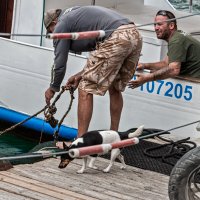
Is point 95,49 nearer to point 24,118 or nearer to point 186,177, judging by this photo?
point 186,177

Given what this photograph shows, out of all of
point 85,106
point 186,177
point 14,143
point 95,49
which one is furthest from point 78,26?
point 14,143

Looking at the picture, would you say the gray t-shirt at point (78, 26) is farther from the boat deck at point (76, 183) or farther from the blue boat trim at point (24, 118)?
the blue boat trim at point (24, 118)

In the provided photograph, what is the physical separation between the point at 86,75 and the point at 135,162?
955 millimetres

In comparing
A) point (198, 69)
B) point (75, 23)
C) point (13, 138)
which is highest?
point (75, 23)

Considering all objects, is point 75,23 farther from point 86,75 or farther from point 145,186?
point 145,186

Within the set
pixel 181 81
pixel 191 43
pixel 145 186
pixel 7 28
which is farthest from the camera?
pixel 7 28

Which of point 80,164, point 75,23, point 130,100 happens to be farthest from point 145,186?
point 130,100

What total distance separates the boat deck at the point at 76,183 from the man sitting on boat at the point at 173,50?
1444 millimetres

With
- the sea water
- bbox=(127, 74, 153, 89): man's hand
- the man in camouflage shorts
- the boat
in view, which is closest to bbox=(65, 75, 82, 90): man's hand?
the man in camouflage shorts

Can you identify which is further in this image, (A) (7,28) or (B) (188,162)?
(A) (7,28)

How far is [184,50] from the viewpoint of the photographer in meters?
7.94

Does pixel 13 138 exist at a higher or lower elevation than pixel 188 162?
lower

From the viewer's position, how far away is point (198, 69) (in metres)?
8.30

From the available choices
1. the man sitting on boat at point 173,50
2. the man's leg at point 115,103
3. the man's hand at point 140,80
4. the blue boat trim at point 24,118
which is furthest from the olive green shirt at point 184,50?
the blue boat trim at point 24,118
